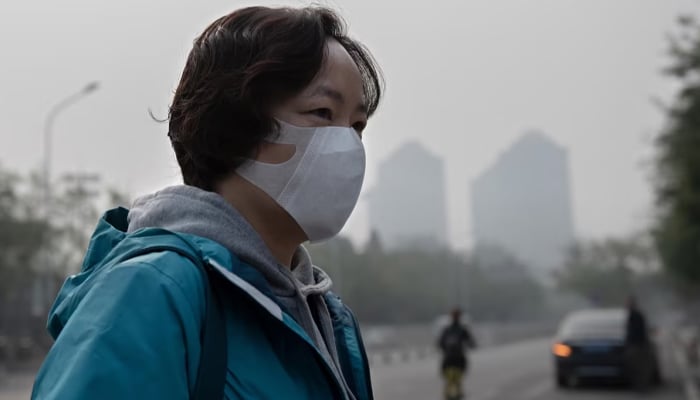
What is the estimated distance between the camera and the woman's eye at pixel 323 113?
1660 millimetres

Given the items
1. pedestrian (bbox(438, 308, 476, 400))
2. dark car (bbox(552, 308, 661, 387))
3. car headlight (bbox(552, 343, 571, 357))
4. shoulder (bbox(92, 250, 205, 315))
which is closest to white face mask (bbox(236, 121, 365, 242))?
shoulder (bbox(92, 250, 205, 315))

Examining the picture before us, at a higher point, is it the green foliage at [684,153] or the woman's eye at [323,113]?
the woman's eye at [323,113]

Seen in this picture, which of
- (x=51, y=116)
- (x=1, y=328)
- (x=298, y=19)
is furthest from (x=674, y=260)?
(x=298, y=19)

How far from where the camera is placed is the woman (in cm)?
125

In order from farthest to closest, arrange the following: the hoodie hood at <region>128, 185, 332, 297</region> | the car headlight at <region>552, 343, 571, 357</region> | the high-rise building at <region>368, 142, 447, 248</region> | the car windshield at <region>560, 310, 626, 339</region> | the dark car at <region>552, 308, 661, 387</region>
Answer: the high-rise building at <region>368, 142, 447, 248</region> → the car headlight at <region>552, 343, 571, 357</region> → the car windshield at <region>560, 310, 626, 339</region> → the dark car at <region>552, 308, 661, 387</region> → the hoodie hood at <region>128, 185, 332, 297</region>

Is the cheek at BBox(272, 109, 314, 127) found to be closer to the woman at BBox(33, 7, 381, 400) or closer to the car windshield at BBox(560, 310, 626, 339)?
the woman at BBox(33, 7, 381, 400)

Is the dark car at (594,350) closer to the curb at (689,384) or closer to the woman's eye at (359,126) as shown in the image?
the curb at (689,384)

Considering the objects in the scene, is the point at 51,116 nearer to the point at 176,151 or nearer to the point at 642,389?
the point at 642,389

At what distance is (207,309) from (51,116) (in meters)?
29.7

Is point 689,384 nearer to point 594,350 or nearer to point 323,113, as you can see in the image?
point 594,350

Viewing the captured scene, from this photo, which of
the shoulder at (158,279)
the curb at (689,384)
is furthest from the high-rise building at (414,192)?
the shoulder at (158,279)

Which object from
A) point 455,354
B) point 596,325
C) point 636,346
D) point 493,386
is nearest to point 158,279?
point 455,354

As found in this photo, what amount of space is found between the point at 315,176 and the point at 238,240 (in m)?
0.19

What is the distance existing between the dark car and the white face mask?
1647 centimetres
